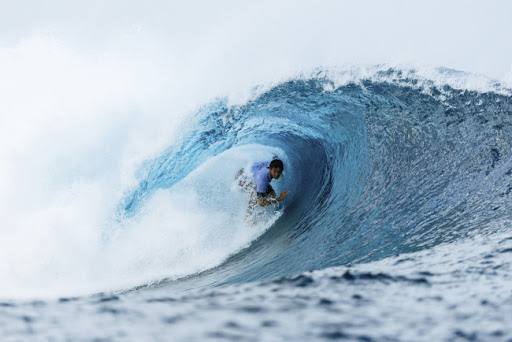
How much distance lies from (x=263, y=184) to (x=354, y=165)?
1245mm

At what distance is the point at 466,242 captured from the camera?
3.20m

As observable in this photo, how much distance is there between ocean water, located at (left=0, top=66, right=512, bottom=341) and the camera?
61.1 inches

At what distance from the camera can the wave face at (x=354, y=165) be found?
4273 millimetres

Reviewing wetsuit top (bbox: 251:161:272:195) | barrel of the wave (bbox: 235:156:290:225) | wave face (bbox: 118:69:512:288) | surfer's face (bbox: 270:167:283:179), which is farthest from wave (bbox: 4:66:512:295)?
surfer's face (bbox: 270:167:283:179)

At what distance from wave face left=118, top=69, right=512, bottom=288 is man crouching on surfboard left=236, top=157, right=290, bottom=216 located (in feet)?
0.83

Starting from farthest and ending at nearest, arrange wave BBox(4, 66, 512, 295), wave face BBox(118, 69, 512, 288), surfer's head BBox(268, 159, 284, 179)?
surfer's head BBox(268, 159, 284, 179) < wave BBox(4, 66, 512, 295) < wave face BBox(118, 69, 512, 288)

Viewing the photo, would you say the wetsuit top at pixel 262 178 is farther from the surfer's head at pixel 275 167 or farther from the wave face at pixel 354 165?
the wave face at pixel 354 165

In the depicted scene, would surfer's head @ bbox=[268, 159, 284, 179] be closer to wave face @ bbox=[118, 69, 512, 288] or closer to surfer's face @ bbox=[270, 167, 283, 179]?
surfer's face @ bbox=[270, 167, 283, 179]

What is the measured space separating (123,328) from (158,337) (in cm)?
13

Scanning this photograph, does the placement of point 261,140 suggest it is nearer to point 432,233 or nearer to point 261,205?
point 261,205

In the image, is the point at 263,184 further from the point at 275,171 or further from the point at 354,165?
the point at 354,165

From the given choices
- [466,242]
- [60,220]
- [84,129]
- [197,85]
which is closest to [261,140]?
[197,85]

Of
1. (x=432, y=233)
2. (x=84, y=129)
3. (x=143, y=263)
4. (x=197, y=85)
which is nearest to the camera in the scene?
(x=432, y=233)

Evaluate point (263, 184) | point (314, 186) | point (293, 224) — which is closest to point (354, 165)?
point (314, 186)
